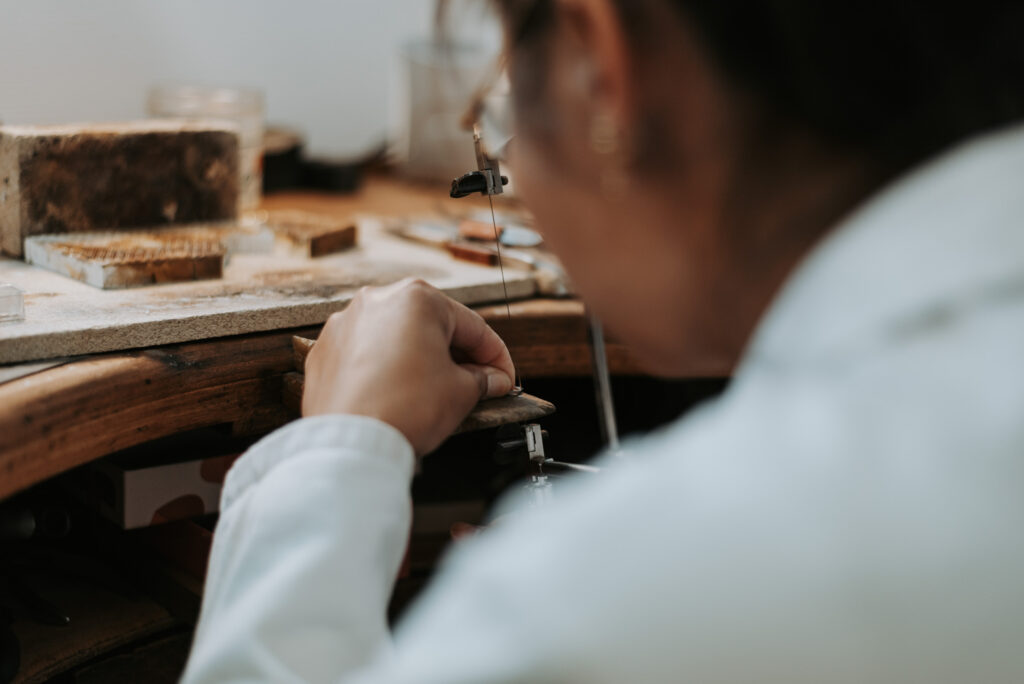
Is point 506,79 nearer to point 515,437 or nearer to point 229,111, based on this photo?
point 515,437

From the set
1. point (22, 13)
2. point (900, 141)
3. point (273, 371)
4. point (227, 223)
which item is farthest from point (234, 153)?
point (900, 141)

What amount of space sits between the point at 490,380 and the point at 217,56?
1.22 metres

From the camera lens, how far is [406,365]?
1.96 feet

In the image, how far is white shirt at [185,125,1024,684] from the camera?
324 millimetres

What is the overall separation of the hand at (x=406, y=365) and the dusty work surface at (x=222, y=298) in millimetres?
204

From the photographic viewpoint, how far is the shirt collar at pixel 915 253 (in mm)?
340

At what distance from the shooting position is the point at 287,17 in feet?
5.90

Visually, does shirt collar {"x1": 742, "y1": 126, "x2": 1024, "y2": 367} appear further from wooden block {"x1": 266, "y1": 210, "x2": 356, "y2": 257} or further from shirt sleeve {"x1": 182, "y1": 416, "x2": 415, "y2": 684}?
wooden block {"x1": 266, "y1": 210, "x2": 356, "y2": 257}

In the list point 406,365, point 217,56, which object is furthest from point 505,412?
point 217,56

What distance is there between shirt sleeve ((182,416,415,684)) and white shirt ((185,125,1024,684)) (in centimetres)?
10

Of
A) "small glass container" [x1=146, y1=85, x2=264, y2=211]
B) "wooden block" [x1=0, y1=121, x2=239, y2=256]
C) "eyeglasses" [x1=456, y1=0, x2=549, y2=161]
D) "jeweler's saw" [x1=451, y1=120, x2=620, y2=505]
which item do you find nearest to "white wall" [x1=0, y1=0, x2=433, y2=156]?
"small glass container" [x1=146, y1=85, x2=264, y2=211]

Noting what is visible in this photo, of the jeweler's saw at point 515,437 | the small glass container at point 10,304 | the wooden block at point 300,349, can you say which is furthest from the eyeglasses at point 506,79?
the small glass container at point 10,304

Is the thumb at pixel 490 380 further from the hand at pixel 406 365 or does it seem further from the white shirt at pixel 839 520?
the white shirt at pixel 839 520

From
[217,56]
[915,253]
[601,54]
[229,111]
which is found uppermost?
[217,56]
